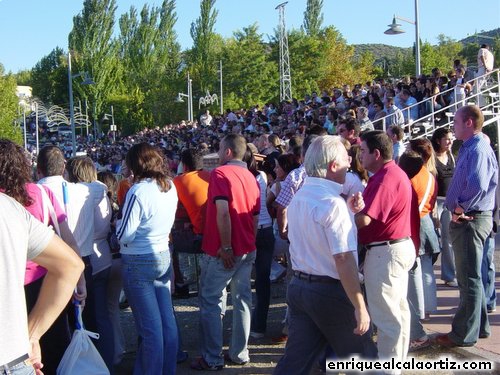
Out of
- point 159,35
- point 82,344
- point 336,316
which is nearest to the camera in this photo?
point 336,316

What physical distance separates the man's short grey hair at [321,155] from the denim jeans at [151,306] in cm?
155

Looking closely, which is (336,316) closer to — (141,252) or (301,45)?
(141,252)

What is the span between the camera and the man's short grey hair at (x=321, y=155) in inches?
139

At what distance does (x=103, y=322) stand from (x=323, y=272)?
2277mm

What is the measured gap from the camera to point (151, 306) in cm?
451

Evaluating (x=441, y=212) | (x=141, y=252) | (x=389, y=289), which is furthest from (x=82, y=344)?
(x=441, y=212)

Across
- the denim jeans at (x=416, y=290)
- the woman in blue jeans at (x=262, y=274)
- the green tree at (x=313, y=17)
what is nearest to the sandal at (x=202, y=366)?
the woman in blue jeans at (x=262, y=274)

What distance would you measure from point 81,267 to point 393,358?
2552 mm

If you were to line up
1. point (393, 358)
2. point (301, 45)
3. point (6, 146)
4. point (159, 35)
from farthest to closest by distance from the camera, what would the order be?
1. point (159, 35)
2. point (301, 45)
3. point (393, 358)
4. point (6, 146)

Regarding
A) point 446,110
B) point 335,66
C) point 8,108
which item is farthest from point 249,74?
point 446,110

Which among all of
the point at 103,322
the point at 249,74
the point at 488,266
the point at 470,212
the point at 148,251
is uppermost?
the point at 249,74

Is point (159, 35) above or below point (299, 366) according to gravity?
above

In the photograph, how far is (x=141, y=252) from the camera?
4.45 metres

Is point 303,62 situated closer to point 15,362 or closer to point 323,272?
point 323,272
